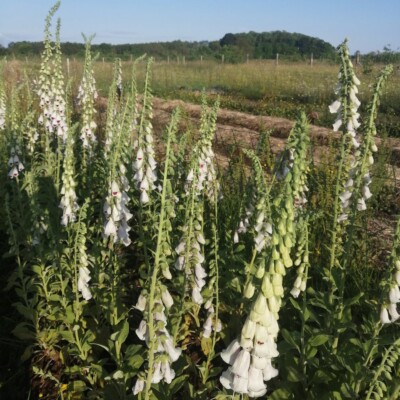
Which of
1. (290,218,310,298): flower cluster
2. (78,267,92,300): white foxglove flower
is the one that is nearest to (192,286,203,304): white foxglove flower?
(290,218,310,298): flower cluster

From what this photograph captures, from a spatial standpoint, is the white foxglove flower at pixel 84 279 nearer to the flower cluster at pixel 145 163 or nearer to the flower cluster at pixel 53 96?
the flower cluster at pixel 145 163

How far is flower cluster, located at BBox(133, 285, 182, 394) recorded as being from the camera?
6.62ft

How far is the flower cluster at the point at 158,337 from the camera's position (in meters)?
2.02

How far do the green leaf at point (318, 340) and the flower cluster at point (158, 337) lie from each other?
2.88 ft

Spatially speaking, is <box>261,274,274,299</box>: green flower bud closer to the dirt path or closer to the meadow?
the meadow

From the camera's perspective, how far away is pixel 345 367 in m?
2.50

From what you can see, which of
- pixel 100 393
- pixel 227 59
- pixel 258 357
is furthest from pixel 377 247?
pixel 227 59

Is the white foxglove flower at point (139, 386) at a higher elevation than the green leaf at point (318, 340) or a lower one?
higher

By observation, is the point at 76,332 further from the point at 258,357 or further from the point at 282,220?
the point at 282,220

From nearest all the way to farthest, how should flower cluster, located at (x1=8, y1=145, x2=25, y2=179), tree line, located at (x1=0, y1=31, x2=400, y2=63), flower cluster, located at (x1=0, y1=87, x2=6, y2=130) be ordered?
flower cluster, located at (x1=8, y1=145, x2=25, y2=179), flower cluster, located at (x1=0, y1=87, x2=6, y2=130), tree line, located at (x1=0, y1=31, x2=400, y2=63)

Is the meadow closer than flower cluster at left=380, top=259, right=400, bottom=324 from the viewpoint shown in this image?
Yes

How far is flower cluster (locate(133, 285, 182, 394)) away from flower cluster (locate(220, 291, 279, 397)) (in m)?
0.44

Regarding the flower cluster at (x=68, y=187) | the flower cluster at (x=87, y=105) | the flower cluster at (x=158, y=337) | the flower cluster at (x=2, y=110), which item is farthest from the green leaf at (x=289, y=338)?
the flower cluster at (x=2, y=110)

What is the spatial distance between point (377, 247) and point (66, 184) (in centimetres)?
314
